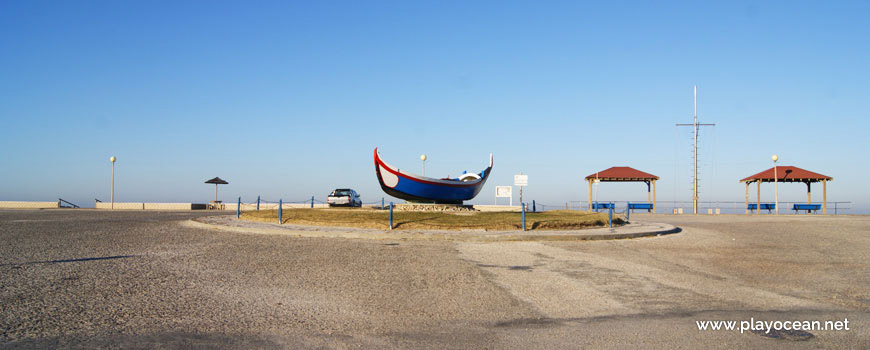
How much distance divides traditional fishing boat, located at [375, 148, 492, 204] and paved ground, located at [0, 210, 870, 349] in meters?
12.3

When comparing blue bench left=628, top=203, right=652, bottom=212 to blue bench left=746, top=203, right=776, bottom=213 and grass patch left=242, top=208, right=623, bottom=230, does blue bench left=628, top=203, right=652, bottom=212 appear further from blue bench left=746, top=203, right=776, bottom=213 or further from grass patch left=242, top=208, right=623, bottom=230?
grass patch left=242, top=208, right=623, bottom=230

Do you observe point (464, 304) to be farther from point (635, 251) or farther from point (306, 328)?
point (635, 251)

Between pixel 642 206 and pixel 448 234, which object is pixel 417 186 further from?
pixel 642 206

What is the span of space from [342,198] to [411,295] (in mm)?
29969

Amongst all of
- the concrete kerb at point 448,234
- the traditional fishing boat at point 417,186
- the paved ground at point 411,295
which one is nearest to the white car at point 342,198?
the traditional fishing boat at point 417,186

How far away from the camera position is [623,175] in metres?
43.2

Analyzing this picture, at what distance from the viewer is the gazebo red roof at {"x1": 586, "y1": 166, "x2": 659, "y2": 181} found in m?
42.8

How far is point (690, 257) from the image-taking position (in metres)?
11.8

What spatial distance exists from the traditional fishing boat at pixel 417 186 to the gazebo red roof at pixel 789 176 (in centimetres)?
2800

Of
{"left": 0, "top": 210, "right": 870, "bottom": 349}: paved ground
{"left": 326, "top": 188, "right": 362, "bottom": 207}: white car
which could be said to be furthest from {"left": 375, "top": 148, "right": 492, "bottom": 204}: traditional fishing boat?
{"left": 0, "top": 210, "right": 870, "bottom": 349}: paved ground

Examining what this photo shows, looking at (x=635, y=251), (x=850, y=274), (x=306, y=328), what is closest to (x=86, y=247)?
(x=306, y=328)

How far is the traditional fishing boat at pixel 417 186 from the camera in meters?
25.4

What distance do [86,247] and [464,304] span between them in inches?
403

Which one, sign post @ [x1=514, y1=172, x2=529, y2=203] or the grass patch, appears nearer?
the grass patch
